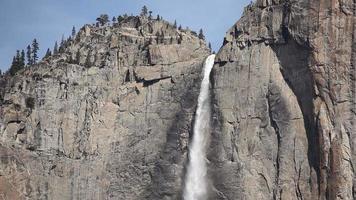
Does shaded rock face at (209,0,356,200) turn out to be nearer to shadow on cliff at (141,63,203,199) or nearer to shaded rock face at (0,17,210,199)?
shadow on cliff at (141,63,203,199)

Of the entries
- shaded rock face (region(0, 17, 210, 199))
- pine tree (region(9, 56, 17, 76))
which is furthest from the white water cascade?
pine tree (region(9, 56, 17, 76))

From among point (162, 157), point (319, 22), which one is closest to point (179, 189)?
point (162, 157)

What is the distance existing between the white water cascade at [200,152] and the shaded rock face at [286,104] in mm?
1154

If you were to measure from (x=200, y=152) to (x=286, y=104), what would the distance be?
9.45m

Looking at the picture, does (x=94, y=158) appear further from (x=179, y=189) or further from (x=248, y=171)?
(x=248, y=171)

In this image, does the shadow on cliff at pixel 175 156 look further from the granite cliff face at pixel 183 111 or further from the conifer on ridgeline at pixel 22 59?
the conifer on ridgeline at pixel 22 59

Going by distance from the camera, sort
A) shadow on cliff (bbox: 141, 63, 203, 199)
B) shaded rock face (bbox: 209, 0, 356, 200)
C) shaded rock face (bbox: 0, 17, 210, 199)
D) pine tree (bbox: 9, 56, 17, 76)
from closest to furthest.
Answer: shaded rock face (bbox: 209, 0, 356, 200), shadow on cliff (bbox: 141, 63, 203, 199), shaded rock face (bbox: 0, 17, 210, 199), pine tree (bbox: 9, 56, 17, 76)

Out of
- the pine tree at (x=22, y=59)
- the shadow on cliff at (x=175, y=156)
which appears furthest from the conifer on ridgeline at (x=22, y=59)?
the shadow on cliff at (x=175, y=156)

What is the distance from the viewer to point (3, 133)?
273 feet

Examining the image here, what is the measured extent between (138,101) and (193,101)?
18.8ft

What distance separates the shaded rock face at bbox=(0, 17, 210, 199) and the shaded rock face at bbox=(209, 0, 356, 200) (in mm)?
4654

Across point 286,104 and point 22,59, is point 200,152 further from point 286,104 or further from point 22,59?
point 22,59

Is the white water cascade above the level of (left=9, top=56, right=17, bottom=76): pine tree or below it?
below

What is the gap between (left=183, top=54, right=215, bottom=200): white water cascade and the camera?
79312 millimetres
